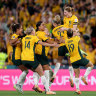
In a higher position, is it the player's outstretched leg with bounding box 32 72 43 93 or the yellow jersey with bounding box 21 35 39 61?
the yellow jersey with bounding box 21 35 39 61

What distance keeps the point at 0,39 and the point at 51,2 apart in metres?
3.36

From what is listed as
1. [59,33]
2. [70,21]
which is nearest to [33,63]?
[59,33]

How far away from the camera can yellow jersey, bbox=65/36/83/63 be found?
12.2 m

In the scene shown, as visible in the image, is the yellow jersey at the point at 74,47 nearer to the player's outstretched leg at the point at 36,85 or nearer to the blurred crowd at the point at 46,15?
the player's outstretched leg at the point at 36,85

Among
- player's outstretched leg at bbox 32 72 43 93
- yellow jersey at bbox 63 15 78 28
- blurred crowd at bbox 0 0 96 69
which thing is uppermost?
blurred crowd at bbox 0 0 96 69

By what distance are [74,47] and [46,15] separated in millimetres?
7161

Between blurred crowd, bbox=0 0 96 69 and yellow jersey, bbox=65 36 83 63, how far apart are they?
4292 millimetres

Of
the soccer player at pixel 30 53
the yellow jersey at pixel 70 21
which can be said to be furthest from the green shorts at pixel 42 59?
the yellow jersey at pixel 70 21

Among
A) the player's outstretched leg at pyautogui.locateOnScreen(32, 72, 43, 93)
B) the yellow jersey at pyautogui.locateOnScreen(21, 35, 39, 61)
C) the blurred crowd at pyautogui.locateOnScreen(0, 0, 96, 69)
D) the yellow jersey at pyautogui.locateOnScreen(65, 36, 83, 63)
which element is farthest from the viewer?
the blurred crowd at pyautogui.locateOnScreen(0, 0, 96, 69)

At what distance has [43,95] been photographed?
1212 cm

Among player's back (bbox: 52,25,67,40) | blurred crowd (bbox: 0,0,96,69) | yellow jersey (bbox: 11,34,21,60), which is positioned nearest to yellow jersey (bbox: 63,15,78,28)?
player's back (bbox: 52,25,67,40)

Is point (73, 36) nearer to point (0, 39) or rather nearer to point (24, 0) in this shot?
point (0, 39)

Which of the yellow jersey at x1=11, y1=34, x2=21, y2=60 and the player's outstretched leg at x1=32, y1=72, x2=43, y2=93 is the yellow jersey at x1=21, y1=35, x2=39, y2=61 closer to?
the yellow jersey at x1=11, y1=34, x2=21, y2=60

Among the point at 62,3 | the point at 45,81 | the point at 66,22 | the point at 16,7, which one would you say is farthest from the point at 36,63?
the point at 16,7
